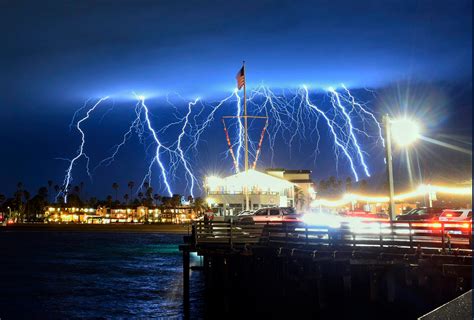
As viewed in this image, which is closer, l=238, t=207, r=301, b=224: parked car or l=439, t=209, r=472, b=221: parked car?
l=439, t=209, r=472, b=221: parked car

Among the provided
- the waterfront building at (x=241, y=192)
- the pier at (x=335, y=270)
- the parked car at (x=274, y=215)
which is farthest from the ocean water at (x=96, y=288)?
the waterfront building at (x=241, y=192)

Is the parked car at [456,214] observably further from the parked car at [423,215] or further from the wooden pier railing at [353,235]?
the wooden pier railing at [353,235]

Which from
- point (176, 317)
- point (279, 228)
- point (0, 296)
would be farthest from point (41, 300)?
point (279, 228)

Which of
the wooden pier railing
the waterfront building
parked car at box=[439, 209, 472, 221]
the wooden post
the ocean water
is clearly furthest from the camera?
the waterfront building

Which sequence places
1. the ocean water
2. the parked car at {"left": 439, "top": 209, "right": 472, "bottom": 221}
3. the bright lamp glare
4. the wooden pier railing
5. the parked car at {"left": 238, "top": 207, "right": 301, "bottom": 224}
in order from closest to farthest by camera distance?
1. the wooden pier railing
2. the bright lamp glare
3. the ocean water
4. the parked car at {"left": 439, "top": 209, "right": 472, "bottom": 221}
5. the parked car at {"left": 238, "top": 207, "right": 301, "bottom": 224}

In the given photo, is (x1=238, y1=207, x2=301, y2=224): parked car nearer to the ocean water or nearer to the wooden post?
the ocean water

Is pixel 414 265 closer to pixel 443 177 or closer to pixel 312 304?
pixel 312 304

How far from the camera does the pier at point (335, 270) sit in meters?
16.2

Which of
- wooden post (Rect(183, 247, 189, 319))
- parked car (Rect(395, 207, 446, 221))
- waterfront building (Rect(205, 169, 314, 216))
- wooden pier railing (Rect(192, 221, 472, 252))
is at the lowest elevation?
wooden post (Rect(183, 247, 189, 319))

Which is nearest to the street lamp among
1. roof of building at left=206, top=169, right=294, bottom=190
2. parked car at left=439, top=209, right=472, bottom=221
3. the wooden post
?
parked car at left=439, top=209, right=472, bottom=221

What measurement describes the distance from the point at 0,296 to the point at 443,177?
113 ft

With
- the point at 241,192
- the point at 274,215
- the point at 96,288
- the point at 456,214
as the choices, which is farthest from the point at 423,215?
the point at 241,192

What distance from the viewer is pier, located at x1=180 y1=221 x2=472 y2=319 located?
1620cm

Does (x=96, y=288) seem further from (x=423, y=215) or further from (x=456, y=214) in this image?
(x=456, y=214)
